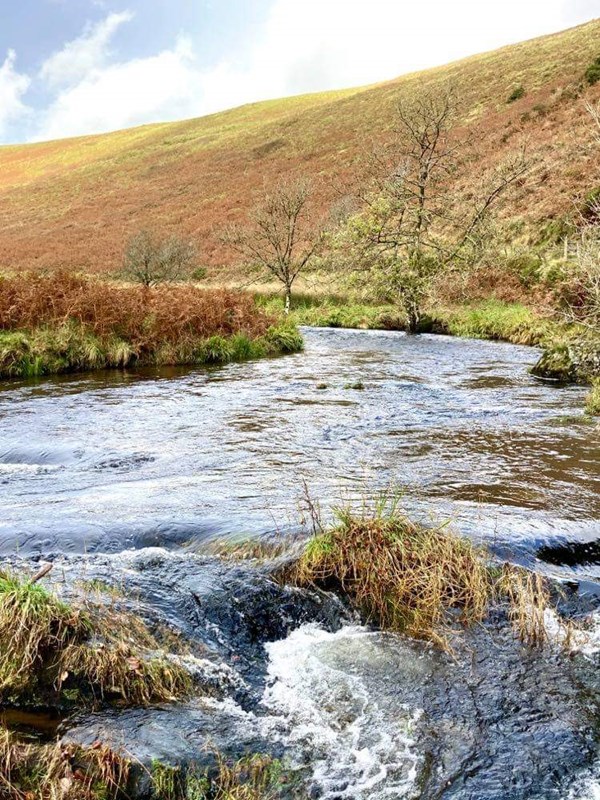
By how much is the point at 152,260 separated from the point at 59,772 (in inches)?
1382

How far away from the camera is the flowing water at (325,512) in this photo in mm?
3684

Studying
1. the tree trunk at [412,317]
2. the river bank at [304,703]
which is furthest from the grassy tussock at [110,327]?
the river bank at [304,703]

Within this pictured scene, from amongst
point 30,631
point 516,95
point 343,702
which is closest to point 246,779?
point 343,702

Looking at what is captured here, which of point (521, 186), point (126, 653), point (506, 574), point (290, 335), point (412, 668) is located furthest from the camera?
point (521, 186)

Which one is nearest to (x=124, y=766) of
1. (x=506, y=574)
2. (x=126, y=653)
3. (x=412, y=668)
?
(x=126, y=653)

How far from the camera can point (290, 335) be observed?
2114 centimetres

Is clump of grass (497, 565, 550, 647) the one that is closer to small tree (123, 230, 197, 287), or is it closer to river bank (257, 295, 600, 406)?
river bank (257, 295, 600, 406)

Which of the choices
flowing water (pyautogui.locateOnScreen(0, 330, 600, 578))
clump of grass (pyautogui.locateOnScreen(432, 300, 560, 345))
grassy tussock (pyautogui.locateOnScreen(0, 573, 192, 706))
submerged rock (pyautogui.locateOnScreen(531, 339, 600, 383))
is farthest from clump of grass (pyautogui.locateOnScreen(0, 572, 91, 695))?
clump of grass (pyautogui.locateOnScreen(432, 300, 560, 345))

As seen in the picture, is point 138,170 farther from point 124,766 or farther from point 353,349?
point 124,766

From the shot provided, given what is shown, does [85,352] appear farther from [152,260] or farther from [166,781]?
[152,260]

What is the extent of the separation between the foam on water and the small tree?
3285 centimetres

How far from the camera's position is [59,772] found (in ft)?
10.4

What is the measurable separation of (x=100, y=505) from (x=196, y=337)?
1179cm

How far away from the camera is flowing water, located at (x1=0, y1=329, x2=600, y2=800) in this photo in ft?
12.1
